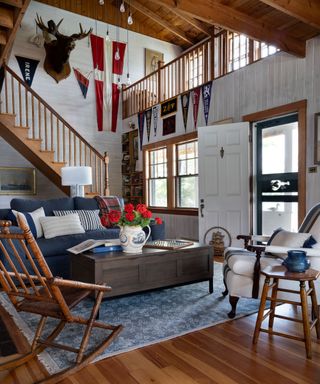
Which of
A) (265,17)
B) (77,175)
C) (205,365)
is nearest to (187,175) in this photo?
(77,175)

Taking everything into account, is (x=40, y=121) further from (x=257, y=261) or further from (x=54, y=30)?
(x=257, y=261)

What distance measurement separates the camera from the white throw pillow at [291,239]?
2.60 meters

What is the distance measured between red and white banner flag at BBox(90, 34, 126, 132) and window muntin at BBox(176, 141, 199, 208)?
8.03 feet

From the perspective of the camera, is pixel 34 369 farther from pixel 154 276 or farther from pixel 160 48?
pixel 160 48

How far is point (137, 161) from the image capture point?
8047 millimetres

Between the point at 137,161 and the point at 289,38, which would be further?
the point at 137,161


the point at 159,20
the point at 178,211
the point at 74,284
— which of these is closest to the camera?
the point at 74,284

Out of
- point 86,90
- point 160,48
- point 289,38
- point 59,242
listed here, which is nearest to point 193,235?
point 59,242

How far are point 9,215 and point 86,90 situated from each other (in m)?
4.81

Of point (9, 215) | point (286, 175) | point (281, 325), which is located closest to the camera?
point (281, 325)

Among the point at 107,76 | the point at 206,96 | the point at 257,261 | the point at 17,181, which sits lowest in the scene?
the point at 257,261

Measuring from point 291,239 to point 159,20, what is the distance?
719 centimetres

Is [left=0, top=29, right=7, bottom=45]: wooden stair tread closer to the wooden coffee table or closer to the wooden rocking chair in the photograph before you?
the wooden coffee table

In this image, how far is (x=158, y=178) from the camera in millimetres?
7359
